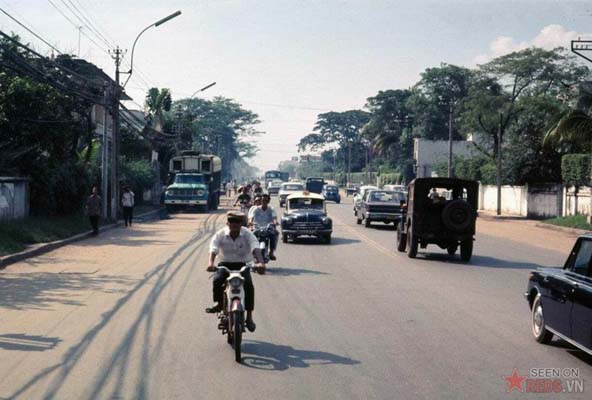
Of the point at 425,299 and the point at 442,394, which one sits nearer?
the point at 442,394

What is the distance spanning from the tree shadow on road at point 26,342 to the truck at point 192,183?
37482 mm

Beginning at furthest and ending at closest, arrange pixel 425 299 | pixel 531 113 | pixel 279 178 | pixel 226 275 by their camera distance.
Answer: pixel 279 178, pixel 531 113, pixel 425 299, pixel 226 275

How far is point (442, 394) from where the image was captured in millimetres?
6859

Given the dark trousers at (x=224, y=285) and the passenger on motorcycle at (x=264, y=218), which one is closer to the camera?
the dark trousers at (x=224, y=285)

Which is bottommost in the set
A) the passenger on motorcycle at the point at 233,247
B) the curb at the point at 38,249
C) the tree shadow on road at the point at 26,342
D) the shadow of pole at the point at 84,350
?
the tree shadow on road at the point at 26,342

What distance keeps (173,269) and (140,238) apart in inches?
395

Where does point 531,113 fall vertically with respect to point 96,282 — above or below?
above

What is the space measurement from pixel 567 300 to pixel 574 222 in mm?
29107

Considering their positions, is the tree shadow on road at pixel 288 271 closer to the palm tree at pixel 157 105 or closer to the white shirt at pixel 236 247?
the white shirt at pixel 236 247

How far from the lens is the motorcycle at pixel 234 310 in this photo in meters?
8.14

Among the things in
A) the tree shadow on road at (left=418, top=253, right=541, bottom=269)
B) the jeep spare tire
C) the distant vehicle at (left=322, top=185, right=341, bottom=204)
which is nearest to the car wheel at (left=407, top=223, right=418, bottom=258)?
the tree shadow on road at (left=418, top=253, right=541, bottom=269)

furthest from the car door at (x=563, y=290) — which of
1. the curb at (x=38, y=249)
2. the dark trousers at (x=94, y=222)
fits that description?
the dark trousers at (x=94, y=222)

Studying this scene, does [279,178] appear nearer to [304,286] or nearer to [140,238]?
[140,238]

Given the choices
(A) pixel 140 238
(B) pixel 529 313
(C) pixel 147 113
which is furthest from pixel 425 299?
(C) pixel 147 113
